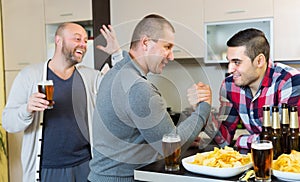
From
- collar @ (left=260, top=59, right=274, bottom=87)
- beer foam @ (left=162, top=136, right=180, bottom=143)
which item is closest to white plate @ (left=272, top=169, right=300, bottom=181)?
beer foam @ (left=162, top=136, right=180, bottom=143)

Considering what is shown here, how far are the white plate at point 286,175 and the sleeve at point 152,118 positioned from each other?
0.32 metres

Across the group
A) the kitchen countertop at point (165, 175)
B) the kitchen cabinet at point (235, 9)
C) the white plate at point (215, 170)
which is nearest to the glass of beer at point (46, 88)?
the kitchen countertop at point (165, 175)

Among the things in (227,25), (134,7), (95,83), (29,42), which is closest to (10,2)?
(29,42)

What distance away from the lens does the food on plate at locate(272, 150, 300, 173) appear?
1118 millimetres

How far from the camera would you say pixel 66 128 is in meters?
2.07

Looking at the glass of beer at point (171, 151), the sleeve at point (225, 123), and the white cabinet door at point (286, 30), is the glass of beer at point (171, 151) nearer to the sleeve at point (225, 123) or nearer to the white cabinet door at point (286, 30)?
the sleeve at point (225, 123)

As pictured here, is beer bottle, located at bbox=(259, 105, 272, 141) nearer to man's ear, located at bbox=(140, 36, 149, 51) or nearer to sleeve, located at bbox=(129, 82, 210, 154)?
sleeve, located at bbox=(129, 82, 210, 154)

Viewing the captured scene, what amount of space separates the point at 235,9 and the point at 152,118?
71.7 inches

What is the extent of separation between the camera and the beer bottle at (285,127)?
130 centimetres

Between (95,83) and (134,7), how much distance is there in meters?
1.28

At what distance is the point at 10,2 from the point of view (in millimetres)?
3525

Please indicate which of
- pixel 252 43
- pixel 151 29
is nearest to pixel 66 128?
pixel 151 29

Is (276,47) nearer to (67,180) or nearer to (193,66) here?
(193,66)

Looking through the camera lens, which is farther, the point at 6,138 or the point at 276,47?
the point at 6,138
